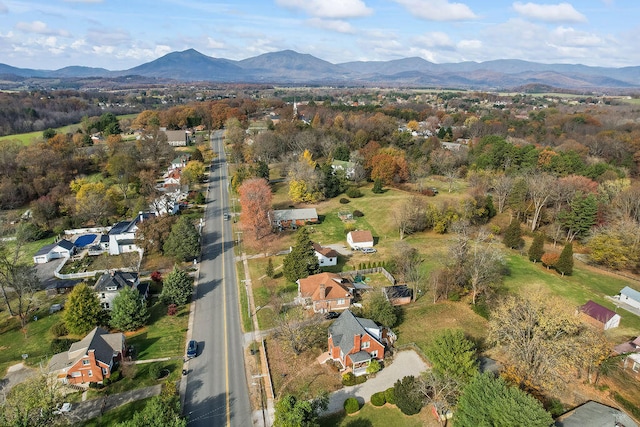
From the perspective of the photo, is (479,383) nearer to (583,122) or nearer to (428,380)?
(428,380)

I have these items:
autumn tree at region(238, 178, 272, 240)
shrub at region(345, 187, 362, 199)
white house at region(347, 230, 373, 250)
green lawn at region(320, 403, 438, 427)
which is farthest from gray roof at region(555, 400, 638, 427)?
shrub at region(345, 187, 362, 199)

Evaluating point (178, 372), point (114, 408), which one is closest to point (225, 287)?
point (178, 372)

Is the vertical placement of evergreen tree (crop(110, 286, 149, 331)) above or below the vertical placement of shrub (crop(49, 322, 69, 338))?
above

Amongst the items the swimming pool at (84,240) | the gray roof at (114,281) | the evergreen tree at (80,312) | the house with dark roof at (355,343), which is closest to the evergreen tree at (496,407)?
the house with dark roof at (355,343)

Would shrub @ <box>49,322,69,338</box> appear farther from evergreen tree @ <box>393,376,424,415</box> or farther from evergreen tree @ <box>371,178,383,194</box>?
evergreen tree @ <box>371,178,383,194</box>

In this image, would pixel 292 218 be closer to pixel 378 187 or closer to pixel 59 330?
pixel 378 187
